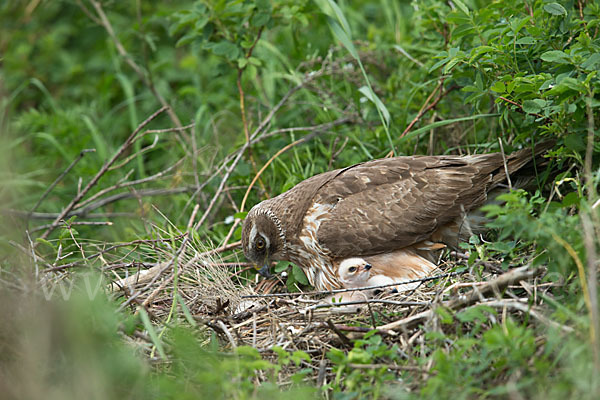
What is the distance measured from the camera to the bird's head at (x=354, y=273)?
441 centimetres

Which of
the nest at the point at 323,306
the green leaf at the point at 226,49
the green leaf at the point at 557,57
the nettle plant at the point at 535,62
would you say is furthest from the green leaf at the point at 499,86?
the green leaf at the point at 226,49

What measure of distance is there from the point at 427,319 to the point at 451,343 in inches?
7.9

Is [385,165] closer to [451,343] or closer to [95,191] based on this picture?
[451,343]

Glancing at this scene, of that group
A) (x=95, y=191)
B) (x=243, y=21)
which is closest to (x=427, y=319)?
(x=243, y=21)

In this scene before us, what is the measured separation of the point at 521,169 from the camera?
14.9ft

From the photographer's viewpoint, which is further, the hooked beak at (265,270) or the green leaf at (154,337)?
the hooked beak at (265,270)

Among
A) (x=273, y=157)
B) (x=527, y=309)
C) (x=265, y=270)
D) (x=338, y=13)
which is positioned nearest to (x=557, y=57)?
(x=527, y=309)

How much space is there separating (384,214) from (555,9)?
1790 mm

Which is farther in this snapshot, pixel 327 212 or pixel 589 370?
pixel 327 212

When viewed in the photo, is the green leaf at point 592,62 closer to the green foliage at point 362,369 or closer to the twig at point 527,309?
the twig at point 527,309

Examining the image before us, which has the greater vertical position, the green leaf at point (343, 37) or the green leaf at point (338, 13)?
the green leaf at point (338, 13)

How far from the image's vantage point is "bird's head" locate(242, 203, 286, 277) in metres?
4.72

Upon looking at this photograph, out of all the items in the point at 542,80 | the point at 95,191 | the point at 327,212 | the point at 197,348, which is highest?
the point at 542,80

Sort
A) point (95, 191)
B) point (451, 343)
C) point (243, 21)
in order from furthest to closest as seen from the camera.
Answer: point (95, 191) → point (243, 21) → point (451, 343)
